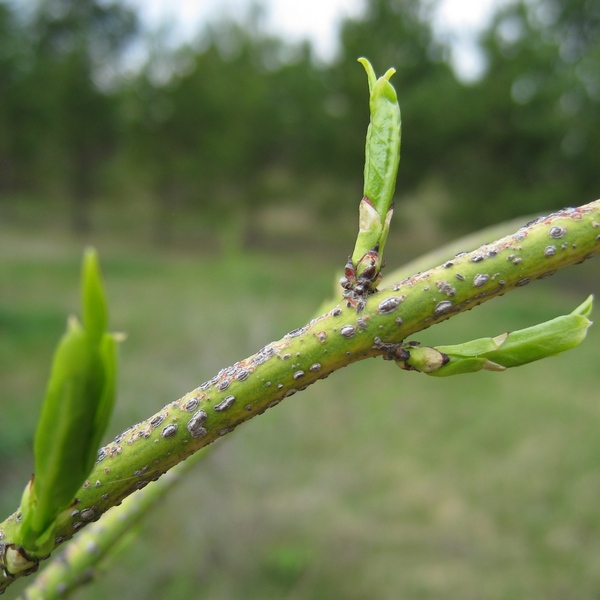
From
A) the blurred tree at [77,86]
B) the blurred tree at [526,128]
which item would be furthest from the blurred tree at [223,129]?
the blurred tree at [526,128]

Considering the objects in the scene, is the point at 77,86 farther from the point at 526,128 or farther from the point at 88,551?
the point at 88,551

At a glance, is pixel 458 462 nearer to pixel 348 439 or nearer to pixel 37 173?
pixel 348 439

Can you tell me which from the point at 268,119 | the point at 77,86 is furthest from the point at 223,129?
the point at 77,86

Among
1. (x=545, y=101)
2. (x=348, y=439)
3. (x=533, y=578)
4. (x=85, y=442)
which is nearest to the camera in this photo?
(x=85, y=442)

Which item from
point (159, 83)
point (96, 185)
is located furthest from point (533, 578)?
point (96, 185)

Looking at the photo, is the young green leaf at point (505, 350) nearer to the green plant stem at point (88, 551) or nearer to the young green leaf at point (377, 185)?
the young green leaf at point (377, 185)

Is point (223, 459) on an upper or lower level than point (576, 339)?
upper

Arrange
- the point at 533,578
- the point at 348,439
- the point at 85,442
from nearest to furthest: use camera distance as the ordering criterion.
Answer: the point at 85,442 → the point at 533,578 → the point at 348,439

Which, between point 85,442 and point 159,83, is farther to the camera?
point 159,83

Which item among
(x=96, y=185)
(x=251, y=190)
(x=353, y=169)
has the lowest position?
(x=353, y=169)
